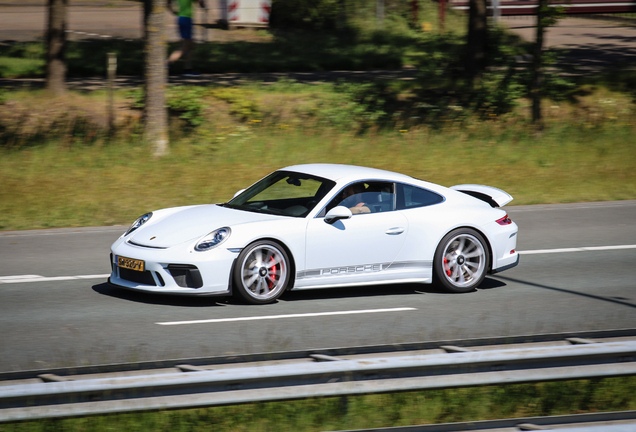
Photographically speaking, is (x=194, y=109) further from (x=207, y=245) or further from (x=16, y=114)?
(x=207, y=245)

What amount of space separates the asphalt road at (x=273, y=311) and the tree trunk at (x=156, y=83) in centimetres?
590

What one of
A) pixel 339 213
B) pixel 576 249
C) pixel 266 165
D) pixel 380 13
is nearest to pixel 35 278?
pixel 339 213

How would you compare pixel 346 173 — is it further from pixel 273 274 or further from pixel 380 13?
pixel 380 13

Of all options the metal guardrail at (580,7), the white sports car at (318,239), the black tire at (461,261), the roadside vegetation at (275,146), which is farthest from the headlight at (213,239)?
the metal guardrail at (580,7)

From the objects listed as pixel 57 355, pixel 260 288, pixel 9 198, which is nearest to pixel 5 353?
pixel 57 355

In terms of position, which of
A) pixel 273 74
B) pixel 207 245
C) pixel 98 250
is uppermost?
pixel 273 74

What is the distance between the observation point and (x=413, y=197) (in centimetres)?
870

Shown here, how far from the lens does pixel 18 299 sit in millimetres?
8133

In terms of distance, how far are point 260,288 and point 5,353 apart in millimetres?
2484

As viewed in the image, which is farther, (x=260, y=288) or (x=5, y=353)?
(x=260, y=288)

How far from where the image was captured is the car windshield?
27.2ft

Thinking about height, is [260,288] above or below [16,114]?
below

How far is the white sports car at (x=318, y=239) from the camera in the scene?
25.0 feet

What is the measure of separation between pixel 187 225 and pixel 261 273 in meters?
0.92
